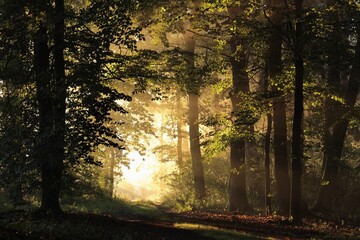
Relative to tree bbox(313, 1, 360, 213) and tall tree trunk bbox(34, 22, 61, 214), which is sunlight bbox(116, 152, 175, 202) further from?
tall tree trunk bbox(34, 22, 61, 214)

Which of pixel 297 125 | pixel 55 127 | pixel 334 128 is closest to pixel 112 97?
pixel 55 127

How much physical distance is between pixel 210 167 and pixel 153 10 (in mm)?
21727

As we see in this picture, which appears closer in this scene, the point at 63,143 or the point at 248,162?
the point at 63,143

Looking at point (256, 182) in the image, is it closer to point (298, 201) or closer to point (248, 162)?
point (248, 162)

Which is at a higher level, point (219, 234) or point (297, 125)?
point (297, 125)

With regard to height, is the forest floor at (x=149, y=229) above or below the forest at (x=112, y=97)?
below

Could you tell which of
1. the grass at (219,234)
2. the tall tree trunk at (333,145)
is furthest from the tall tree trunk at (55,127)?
the tall tree trunk at (333,145)

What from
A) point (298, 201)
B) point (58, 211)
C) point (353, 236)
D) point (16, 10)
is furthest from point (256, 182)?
point (16, 10)

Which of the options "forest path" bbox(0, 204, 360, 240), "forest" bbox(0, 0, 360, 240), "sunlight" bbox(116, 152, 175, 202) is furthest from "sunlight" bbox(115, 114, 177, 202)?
"forest path" bbox(0, 204, 360, 240)

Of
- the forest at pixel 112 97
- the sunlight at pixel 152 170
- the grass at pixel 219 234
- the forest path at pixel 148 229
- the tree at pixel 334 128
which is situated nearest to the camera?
the forest path at pixel 148 229

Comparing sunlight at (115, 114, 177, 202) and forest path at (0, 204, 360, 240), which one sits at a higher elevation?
sunlight at (115, 114, 177, 202)

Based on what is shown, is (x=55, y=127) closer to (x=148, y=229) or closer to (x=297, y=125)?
(x=148, y=229)

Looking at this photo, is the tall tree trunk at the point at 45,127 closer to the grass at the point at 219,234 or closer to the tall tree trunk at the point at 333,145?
the grass at the point at 219,234

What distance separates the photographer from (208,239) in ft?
37.0
